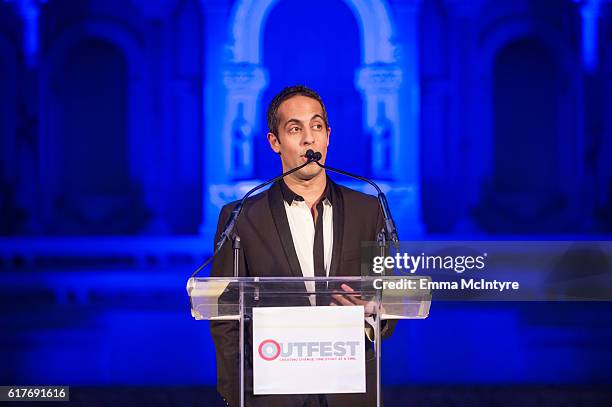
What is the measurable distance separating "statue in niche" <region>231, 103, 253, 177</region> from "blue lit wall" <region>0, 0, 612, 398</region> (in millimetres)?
14

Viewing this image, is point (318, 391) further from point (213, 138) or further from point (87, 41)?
point (87, 41)

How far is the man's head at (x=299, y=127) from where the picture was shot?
2461mm

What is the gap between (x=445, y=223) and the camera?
4.81m

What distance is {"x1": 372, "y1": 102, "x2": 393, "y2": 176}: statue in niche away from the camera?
4812 mm

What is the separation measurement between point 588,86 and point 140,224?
2994mm

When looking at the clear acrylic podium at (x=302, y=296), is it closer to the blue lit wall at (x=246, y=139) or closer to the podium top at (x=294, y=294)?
the podium top at (x=294, y=294)

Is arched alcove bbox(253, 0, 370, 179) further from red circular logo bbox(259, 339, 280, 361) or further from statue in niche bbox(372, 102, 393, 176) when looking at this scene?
red circular logo bbox(259, 339, 280, 361)

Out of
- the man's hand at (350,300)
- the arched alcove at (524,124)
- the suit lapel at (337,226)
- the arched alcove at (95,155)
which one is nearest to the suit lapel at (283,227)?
the suit lapel at (337,226)

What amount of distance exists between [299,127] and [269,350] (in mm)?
898

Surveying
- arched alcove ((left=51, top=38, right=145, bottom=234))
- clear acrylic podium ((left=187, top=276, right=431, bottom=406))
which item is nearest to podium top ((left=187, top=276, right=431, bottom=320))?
clear acrylic podium ((left=187, top=276, right=431, bottom=406))

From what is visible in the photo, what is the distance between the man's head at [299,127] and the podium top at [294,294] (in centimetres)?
63

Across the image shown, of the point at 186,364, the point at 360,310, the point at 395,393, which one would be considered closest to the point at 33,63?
the point at 186,364

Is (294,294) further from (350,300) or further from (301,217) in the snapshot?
(301,217)

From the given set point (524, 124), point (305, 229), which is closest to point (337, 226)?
point (305, 229)
